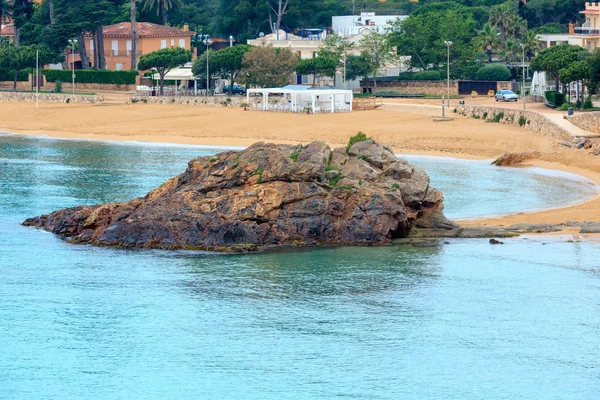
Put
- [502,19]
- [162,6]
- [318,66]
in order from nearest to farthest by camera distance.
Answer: [318,66] → [502,19] → [162,6]

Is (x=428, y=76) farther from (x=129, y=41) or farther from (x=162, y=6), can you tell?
(x=162, y=6)

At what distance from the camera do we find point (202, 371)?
2795cm

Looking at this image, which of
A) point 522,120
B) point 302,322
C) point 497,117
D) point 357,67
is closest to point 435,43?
point 357,67

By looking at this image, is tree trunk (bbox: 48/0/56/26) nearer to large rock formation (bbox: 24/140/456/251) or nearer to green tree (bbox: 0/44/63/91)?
green tree (bbox: 0/44/63/91)

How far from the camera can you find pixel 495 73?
104812mm

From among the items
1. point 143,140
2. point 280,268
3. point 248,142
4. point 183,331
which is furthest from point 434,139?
point 183,331

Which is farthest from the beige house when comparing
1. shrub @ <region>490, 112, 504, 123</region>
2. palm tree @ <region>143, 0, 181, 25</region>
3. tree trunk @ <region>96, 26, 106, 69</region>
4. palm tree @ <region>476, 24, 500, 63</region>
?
shrub @ <region>490, 112, 504, 123</region>

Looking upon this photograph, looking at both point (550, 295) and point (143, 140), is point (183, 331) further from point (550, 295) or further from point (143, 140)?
point (143, 140)

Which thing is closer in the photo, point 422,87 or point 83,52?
point 422,87

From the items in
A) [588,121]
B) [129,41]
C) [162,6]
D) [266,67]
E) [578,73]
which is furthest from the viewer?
[162,6]

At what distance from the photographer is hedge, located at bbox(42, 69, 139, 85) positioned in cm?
11600

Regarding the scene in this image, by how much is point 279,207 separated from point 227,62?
65.8 meters

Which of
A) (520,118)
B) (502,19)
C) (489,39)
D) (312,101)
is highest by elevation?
(502,19)

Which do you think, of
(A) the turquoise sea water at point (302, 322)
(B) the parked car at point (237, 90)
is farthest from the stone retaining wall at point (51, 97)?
(A) the turquoise sea water at point (302, 322)
